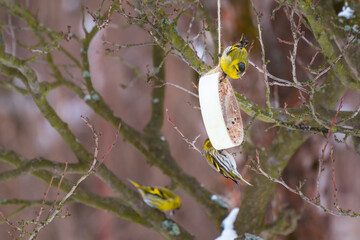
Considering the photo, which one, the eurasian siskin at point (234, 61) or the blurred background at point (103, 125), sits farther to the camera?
the blurred background at point (103, 125)

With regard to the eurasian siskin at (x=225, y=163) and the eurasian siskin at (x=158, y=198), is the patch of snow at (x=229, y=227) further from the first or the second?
the eurasian siskin at (x=225, y=163)

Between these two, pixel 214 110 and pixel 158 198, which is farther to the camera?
pixel 158 198

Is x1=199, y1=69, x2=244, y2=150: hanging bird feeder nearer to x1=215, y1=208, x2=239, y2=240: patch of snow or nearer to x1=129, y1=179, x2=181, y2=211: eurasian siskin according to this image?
x1=215, y1=208, x2=239, y2=240: patch of snow

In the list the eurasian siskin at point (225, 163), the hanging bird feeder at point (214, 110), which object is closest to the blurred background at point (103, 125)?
the eurasian siskin at point (225, 163)

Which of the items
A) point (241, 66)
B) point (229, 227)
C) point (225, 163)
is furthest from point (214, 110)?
point (229, 227)

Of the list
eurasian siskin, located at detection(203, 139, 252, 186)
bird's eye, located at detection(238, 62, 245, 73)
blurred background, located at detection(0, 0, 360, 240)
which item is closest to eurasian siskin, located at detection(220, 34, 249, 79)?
bird's eye, located at detection(238, 62, 245, 73)

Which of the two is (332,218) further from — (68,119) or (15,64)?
(68,119)

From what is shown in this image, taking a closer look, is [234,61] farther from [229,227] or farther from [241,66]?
[229,227]

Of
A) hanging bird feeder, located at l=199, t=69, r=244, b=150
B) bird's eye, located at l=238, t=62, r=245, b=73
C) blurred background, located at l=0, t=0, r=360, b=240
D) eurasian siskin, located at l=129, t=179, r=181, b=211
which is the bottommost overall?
hanging bird feeder, located at l=199, t=69, r=244, b=150

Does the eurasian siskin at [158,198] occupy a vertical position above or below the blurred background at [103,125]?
below

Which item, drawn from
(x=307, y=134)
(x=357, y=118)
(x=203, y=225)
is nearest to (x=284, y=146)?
(x=307, y=134)

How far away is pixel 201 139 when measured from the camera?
6672 millimetres

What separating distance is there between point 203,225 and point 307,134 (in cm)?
460

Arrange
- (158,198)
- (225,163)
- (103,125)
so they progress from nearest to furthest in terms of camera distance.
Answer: (225,163)
(158,198)
(103,125)
